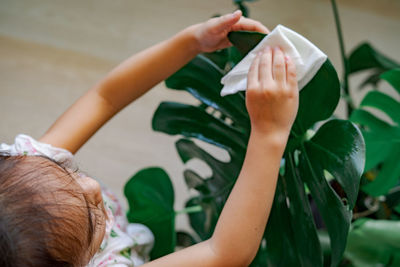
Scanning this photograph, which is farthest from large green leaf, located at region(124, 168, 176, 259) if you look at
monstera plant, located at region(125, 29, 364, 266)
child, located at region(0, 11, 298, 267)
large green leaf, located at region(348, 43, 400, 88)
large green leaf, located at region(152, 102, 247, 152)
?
large green leaf, located at region(348, 43, 400, 88)

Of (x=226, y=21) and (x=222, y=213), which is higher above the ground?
(x=226, y=21)

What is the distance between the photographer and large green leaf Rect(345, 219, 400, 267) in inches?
28.9

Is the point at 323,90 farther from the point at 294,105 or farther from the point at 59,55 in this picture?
the point at 59,55

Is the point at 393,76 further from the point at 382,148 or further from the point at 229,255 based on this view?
the point at 229,255

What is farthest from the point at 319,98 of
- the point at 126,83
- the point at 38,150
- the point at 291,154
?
the point at 38,150

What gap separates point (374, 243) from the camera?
0.76 meters

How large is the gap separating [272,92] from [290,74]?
0.12ft

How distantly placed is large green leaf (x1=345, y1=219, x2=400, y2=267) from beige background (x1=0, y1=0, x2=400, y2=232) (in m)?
0.63

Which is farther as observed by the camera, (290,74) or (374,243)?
(374,243)

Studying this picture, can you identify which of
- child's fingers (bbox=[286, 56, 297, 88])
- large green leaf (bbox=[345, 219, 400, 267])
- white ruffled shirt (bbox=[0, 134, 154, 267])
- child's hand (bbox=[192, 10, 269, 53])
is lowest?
large green leaf (bbox=[345, 219, 400, 267])

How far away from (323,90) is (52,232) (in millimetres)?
385

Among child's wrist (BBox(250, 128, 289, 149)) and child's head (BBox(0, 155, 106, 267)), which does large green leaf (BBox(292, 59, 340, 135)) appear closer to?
child's wrist (BBox(250, 128, 289, 149))

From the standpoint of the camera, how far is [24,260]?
0.49 metres

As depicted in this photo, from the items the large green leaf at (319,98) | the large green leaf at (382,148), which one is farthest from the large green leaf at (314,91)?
the large green leaf at (382,148)
